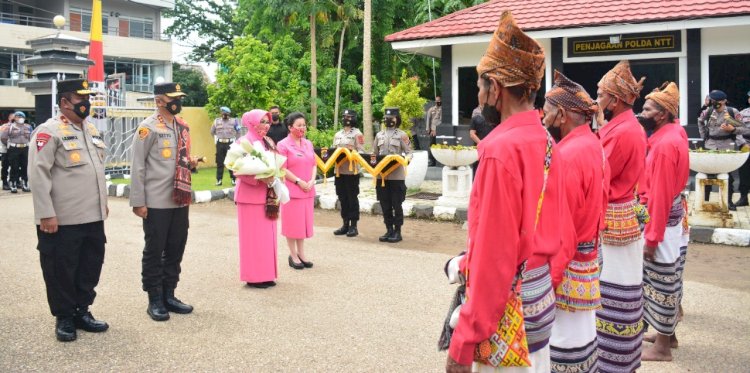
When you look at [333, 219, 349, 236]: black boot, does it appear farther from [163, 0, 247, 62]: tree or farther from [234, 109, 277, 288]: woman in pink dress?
[163, 0, 247, 62]: tree

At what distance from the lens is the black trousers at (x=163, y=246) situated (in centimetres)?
610

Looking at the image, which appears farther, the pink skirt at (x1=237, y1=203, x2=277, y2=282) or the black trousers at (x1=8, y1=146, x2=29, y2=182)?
the black trousers at (x1=8, y1=146, x2=29, y2=182)

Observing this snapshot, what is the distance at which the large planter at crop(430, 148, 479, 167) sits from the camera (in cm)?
1252

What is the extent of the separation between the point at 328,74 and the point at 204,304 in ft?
61.4

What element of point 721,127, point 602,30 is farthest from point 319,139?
point 721,127

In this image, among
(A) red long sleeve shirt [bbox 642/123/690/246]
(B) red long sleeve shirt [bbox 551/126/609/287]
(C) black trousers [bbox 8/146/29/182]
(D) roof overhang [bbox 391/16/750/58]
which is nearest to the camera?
(B) red long sleeve shirt [bbox 551/126/609/287]

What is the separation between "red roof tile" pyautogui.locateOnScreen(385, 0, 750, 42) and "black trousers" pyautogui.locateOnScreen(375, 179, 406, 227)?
218 inches

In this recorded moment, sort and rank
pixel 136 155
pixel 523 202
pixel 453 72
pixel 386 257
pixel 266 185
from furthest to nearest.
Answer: pixel 453 72
pixel 386 257
pixel 266 185
pixel 136 155
pixel 523 202

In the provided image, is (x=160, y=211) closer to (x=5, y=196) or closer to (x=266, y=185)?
(x=266, y=185)

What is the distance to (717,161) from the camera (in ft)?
32.8

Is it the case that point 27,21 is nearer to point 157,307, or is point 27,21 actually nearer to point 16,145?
point 16,145

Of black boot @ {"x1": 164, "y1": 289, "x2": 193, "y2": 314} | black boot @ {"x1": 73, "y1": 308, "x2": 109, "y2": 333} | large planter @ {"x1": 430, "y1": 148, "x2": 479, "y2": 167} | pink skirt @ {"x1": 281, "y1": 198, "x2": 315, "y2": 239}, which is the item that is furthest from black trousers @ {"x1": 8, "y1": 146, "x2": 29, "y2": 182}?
black boot @ {"x1": 73, "y1": 308, "x2": 109, "y2": 333}

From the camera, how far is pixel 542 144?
8.82 feet

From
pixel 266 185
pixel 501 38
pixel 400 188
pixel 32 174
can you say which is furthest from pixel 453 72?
pixel 501 38
